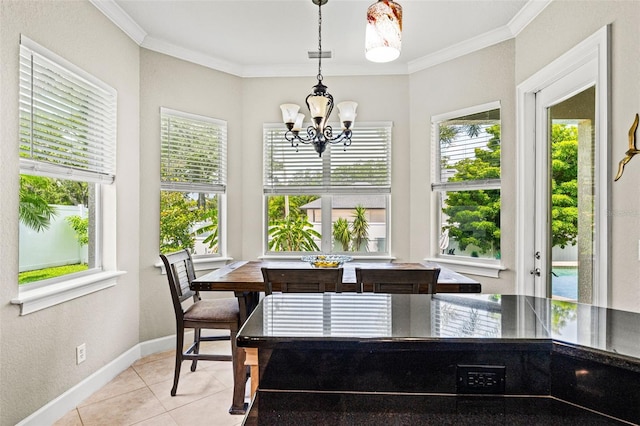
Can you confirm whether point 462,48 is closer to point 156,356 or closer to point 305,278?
point 305,278

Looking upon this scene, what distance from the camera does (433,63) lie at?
12.1 ft

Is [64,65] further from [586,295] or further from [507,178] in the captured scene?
[586,295]

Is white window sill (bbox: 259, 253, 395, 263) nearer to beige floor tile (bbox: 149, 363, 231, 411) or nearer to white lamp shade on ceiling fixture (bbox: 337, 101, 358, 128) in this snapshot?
beige floor tile (bbox: 149, 363, 231, 411)

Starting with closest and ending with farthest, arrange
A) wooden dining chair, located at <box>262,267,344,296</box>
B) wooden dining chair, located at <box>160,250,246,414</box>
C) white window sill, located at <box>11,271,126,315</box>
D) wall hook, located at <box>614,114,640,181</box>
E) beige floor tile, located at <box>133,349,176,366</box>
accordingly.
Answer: wall hook, located at <box>614,114,640,181</box> → white window sill, located at <box>11,271,126,315</box> → wooden dining chair, located at <box>262,267,344,296</box> → wooden dining chair, located at <box>160,250,246,414</box> → beige floor tile, located at <box>133,349,176,366</box>

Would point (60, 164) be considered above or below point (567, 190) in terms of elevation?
above

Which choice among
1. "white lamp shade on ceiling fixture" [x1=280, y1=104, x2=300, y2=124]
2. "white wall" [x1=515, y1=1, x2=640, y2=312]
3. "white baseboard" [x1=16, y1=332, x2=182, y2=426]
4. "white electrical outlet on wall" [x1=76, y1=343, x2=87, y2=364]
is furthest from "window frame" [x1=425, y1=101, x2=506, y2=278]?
"white electrical outlet on wall" [x1=76, y1=343, x2=87, y2=364]

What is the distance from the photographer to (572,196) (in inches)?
101

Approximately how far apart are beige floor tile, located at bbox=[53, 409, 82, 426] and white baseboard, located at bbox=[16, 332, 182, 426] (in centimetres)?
2

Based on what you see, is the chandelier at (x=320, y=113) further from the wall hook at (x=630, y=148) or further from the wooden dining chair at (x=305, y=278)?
the wall hook at (x=630, y=148)

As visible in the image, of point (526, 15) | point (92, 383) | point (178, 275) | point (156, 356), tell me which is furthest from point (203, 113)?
point (526, 15)

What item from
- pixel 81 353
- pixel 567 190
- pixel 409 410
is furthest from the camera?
pixel 567 190

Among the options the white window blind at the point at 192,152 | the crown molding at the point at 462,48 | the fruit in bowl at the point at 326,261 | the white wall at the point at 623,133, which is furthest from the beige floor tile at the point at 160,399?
the crown molding at the point at 462,48

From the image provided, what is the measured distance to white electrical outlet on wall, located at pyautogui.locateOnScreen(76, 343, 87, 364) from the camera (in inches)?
98.0

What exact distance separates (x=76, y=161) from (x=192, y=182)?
1187mm
